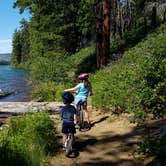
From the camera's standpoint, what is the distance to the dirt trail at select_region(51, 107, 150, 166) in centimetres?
948

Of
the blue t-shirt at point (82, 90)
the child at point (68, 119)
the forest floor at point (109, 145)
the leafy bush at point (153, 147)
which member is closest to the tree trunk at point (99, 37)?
the forest floor at point (109, 145)

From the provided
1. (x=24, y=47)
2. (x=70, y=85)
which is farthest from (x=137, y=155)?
(x=24, y=47)

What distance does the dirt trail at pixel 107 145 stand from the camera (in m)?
9.48

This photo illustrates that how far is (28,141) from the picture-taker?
31.3ft

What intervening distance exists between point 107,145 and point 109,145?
50mm

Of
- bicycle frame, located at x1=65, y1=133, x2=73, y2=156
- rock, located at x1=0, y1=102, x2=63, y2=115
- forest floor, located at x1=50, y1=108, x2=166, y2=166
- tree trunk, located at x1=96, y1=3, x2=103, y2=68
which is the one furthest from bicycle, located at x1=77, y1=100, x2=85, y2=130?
tree trunk, located at x1=96, y1=3, x2=103, y2=68

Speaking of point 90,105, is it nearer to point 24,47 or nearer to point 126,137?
point 126,137

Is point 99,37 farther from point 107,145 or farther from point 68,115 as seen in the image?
point 68,115

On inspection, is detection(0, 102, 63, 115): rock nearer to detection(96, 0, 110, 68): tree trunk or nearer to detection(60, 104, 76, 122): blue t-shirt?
detection(60, 104, 76, 122): blue t-shirt

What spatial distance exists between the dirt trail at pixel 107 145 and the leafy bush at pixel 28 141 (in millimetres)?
403

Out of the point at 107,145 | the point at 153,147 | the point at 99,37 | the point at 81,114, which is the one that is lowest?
the point at 107,145

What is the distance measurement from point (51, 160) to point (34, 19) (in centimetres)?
4785

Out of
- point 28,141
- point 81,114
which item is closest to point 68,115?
point 28,141

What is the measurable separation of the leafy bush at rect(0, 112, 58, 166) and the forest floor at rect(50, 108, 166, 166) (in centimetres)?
37
